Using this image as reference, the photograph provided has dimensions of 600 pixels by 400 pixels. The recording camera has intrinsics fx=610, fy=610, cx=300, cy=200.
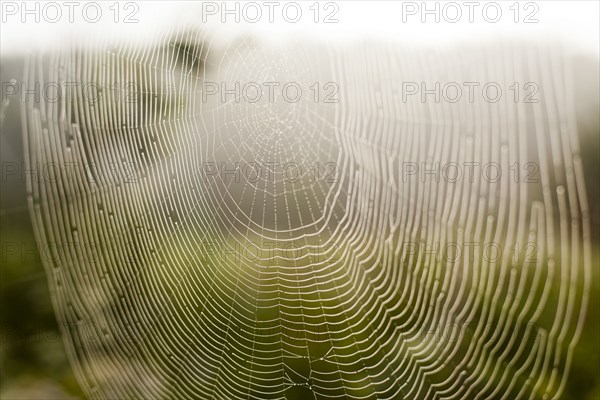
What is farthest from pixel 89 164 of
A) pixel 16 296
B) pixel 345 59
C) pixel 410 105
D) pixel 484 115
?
pixel 16 296

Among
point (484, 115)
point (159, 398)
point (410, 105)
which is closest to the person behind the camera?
point (484, 115)

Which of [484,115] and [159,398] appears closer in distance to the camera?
[484,115]

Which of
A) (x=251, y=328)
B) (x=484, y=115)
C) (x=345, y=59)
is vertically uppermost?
(x=345, y=59)

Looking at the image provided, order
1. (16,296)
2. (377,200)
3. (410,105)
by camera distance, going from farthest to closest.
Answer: (16,296) < (377,200) < (410,105)

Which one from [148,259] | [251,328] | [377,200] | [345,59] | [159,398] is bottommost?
[159,398]

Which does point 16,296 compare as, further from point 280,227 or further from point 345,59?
point 345,59

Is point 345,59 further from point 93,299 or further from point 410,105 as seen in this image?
point 93,299

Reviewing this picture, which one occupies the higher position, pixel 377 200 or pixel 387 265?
pixel 377 200

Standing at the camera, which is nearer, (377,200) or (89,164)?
(377,200)

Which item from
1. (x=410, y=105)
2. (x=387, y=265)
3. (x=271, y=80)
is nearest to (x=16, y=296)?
(x=271, y=80)
